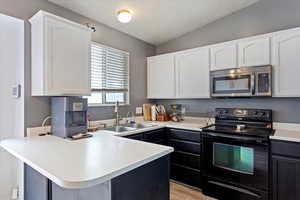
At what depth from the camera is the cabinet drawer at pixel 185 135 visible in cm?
249

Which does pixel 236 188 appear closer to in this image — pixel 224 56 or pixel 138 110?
pixel 224 56

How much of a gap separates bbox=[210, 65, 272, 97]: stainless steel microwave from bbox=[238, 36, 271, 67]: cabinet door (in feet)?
0.28

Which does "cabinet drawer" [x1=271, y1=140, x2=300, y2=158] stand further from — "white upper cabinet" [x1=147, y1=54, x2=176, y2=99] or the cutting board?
the cutting board

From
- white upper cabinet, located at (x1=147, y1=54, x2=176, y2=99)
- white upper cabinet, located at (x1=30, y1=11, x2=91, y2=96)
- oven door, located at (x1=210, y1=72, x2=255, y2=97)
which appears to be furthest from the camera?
white upper cabinet, located at (x1=147, y1=54, x2=176, y2=99)

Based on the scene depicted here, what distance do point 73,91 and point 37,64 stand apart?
0.44 metres

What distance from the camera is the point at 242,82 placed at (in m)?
2.42

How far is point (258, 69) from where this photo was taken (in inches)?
90.4

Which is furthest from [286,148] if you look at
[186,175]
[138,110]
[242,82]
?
[138,110]

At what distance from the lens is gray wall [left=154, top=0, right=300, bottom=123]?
2.39 meters

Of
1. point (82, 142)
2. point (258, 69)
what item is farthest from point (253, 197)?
point (82, 142)

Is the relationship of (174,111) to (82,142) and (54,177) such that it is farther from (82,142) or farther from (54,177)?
(54,177)

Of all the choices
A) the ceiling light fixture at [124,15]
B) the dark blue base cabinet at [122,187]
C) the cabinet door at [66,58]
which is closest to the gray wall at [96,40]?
the cabinet door at [66,58]

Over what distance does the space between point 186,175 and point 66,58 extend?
222cm

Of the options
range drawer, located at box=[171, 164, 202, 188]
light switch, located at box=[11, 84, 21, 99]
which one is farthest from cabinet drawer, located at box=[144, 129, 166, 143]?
light switch, located at box=[11, 84, 21, 99]
